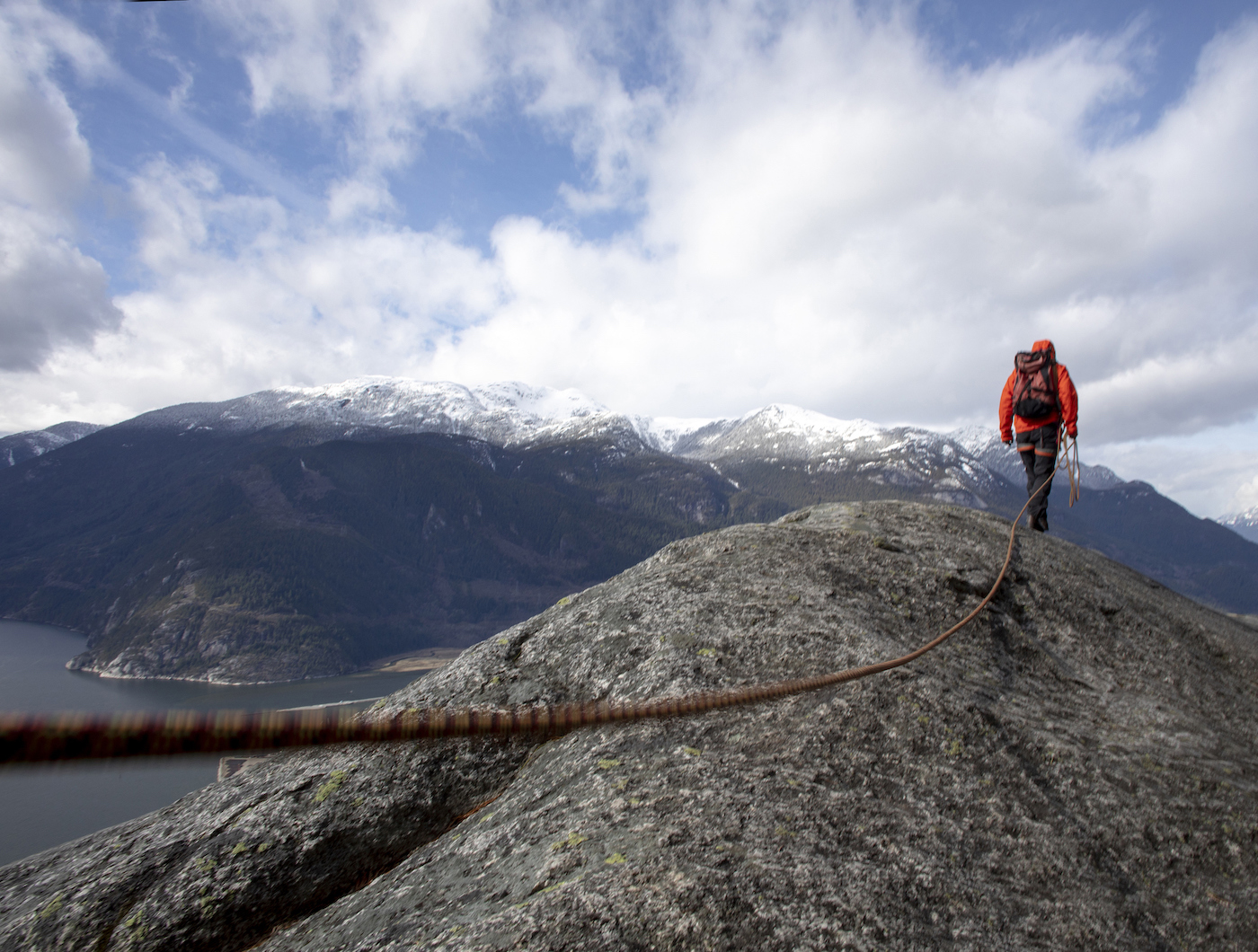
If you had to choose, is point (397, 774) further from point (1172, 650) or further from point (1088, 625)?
A: point (1172, 650)

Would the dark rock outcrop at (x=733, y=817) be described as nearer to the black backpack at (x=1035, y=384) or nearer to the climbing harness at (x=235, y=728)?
the climbing harness at (x=235, y=728)

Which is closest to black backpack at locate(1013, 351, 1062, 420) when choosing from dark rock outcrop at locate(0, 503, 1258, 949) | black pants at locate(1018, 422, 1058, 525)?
black pants at locate(1018, 422, 1058, 525)

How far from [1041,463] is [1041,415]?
106 cm

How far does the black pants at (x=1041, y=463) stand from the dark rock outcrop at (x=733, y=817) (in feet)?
21.5

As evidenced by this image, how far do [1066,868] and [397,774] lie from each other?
4974 millimetres

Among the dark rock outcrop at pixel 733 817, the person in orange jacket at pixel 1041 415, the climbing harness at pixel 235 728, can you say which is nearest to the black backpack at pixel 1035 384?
the person in orange jacket at pixel 1041 415

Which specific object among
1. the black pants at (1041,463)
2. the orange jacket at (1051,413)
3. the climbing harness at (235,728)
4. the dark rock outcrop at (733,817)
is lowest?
the dark rock outcrop at (733,817)

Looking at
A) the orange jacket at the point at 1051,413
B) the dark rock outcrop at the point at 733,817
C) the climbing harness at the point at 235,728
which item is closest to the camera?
the climbing harness at the point at 235,728

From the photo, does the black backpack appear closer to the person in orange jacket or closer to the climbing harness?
the person in orange jacket

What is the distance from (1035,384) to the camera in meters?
13.8

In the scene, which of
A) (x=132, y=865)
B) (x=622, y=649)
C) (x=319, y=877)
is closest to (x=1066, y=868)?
(x=622, y=649)

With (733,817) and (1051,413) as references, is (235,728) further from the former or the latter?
(1051,413)

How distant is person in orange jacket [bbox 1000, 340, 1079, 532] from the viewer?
1329 centimetres

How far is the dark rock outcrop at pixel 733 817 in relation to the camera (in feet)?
11.1
